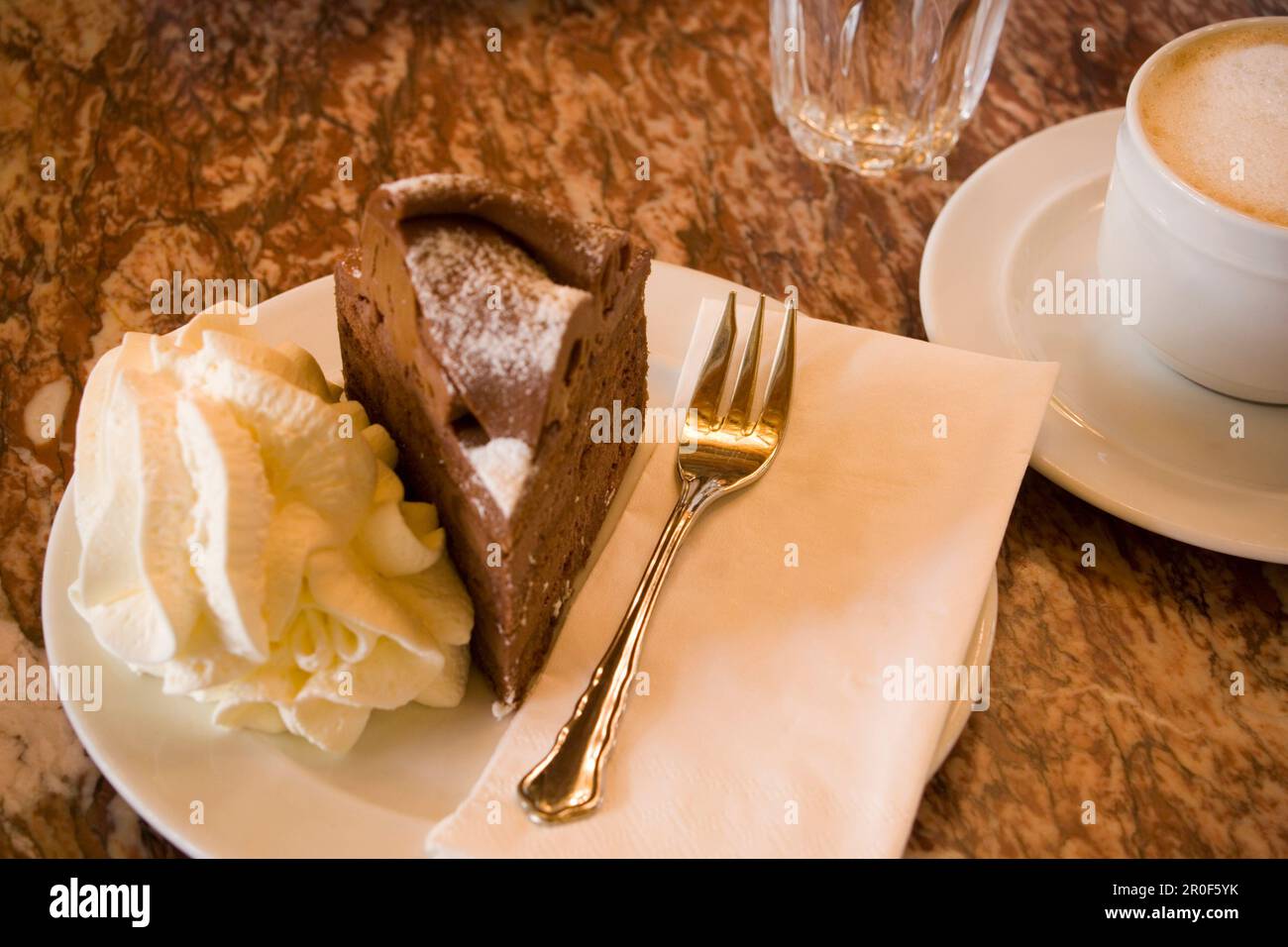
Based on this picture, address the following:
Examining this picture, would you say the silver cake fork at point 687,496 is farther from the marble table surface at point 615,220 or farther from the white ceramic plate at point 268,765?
the marble table surface at point 615,220

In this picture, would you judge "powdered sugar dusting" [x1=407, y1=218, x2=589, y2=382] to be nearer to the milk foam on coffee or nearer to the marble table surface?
the marble table surface

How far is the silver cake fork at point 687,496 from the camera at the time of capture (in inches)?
35.6

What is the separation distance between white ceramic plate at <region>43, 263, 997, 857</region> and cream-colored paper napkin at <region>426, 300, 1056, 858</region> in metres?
0.05

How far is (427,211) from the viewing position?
3.12 ft

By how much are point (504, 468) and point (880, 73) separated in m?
0.95

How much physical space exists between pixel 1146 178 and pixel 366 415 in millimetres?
796

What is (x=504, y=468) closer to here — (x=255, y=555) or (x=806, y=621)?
(x=255, y=555)

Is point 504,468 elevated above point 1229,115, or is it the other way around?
point 1229,115

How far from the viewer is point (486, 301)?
92 centimetres

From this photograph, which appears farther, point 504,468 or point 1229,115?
point 1229,115

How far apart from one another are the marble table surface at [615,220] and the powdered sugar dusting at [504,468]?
0.42 meters

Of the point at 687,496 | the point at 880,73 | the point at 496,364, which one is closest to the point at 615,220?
the point at 880,73

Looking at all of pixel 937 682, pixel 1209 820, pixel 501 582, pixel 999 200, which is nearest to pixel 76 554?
pixel 501 582
